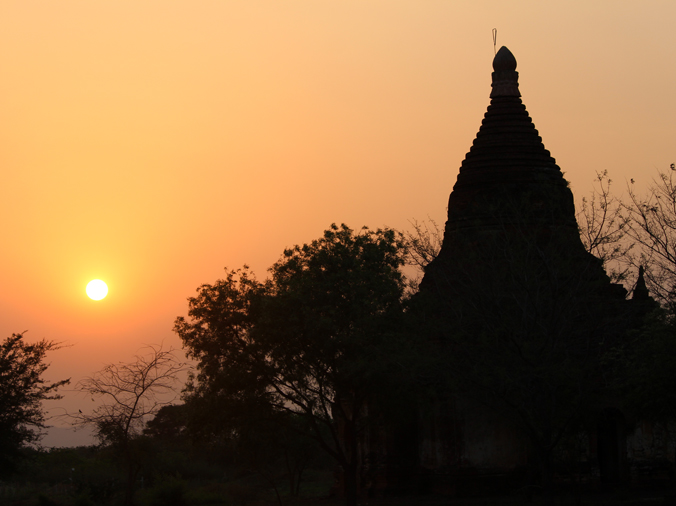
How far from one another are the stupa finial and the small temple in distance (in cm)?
4

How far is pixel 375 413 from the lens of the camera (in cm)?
2248

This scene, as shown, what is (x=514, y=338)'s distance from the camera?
1755 cm

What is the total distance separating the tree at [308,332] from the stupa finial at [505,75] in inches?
440

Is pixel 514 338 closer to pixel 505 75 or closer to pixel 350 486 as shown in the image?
A: pixel 350 486

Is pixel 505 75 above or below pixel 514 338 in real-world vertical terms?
above

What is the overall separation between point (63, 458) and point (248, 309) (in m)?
32.3

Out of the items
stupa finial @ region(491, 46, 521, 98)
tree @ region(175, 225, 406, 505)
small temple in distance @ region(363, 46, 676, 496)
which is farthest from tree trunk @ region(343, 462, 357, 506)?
stupa finial @ region(491, 46, 521, 98)

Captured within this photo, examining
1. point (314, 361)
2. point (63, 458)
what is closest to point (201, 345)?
point (314, 361)

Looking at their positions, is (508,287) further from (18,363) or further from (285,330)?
(18,363)

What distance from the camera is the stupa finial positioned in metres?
31.3

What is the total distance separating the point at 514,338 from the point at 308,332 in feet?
19.2

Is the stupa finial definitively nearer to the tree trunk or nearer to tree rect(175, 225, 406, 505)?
tree rect(175, 225, 406, 505)

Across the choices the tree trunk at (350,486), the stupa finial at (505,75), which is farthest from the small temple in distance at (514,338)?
the tree trunk at (350,486)

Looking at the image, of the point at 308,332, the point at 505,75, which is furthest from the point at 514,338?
the point at 505,75
